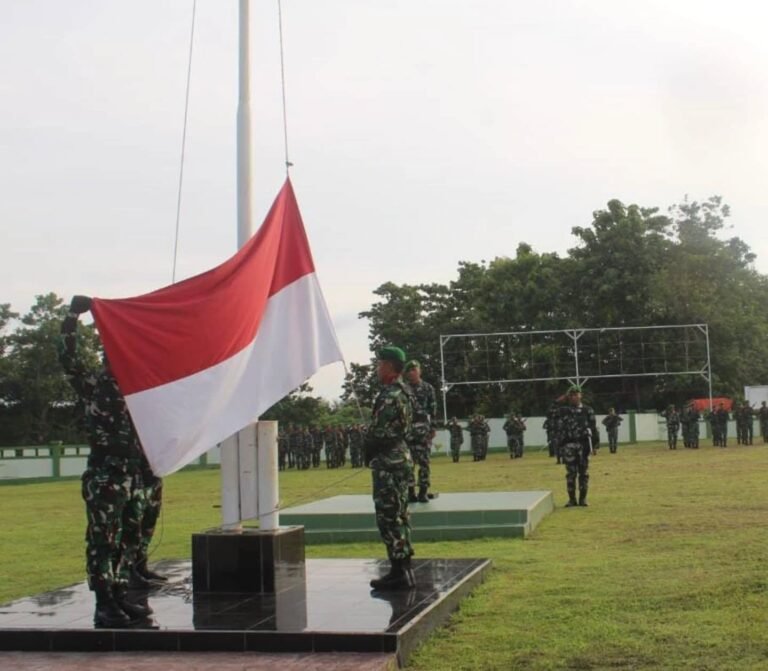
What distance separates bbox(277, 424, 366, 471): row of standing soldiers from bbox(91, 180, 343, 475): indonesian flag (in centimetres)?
2413

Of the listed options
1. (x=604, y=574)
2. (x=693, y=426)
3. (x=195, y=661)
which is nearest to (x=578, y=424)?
(x=604, y=574)

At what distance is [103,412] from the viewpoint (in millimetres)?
6109

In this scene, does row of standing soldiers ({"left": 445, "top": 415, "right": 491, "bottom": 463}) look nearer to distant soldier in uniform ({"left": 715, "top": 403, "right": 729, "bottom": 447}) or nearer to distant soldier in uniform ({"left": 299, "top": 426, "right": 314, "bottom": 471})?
distant soldier in uniform ({"left": 299, "top": 426, "right": 314, "bottom": 471})

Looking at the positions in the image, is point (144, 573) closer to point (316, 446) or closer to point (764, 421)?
point (316, 446)

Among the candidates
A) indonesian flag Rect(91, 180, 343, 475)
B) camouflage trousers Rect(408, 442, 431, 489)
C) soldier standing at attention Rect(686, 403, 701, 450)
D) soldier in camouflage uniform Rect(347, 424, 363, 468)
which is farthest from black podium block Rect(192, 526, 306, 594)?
soldier standing at attention Rect(686, 403, 701, 450)

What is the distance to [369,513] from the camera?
10.7 m

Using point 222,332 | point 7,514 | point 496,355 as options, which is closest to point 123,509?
point 222,332

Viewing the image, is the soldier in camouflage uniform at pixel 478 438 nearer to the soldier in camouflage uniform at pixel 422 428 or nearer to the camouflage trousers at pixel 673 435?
the camouflage trousers at pixel 673 435

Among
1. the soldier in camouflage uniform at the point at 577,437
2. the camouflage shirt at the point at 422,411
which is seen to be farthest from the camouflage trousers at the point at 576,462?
the camouflage shirt at the point at 422,411

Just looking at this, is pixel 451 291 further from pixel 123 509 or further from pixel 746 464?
pixel 123 509

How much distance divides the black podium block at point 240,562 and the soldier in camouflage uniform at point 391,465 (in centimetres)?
67

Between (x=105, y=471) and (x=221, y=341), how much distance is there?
3.64 ft

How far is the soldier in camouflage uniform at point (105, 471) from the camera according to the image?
5922 millimetres

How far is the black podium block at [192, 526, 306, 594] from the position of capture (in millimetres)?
6718
